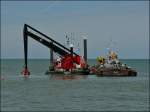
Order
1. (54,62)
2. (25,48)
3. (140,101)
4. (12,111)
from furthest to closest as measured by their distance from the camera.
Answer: (54,62) → (25,48) → (140,101) → (12,111)

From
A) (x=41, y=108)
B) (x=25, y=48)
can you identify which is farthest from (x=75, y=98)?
(x=25, y=48)

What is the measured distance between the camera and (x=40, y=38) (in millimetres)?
108312

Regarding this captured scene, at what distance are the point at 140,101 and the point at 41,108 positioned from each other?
33.6ft

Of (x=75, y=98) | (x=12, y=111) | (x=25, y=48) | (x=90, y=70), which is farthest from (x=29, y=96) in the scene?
(x=90, y=70)

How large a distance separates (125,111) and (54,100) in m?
10.5

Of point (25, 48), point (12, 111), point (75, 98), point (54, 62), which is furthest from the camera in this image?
point (54, 62)

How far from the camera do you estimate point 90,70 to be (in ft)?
379

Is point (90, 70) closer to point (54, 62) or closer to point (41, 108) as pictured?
point (54, 62)

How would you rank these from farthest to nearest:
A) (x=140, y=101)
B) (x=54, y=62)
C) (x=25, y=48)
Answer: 1. (x=54, y=62)
2. (x=25, y=48)
3. (x=140, y=101)

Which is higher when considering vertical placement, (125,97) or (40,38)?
(40,38)

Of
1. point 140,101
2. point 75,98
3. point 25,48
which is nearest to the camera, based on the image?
point 140,101

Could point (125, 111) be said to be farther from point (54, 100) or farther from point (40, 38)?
point (40, 38)

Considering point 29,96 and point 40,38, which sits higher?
point 40,38

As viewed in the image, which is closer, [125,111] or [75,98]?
[125,111]
